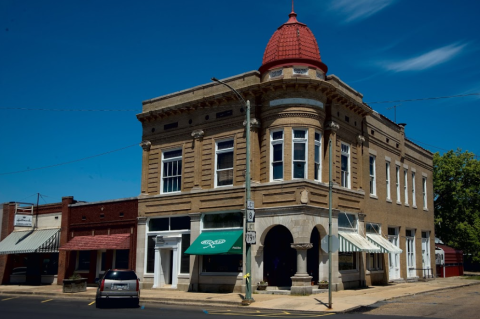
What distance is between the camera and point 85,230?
116 feet

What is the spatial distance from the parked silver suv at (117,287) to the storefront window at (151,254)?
9.17m

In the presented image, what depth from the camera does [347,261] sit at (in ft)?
93.1

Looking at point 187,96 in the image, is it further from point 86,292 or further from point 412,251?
point 412,251

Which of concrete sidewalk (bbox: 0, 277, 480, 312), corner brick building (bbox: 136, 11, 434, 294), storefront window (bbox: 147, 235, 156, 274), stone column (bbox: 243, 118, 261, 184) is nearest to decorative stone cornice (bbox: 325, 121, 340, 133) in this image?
corner brick building (bbox: 136, 11, 434, 294)

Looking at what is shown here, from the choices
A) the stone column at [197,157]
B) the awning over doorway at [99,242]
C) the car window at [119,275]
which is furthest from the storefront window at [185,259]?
the car window at [119,275]

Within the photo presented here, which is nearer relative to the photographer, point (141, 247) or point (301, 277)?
point (301, 277)

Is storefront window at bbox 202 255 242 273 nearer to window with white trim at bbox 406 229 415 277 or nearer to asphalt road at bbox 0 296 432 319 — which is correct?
asphalt road at bbox 0 296 432 319

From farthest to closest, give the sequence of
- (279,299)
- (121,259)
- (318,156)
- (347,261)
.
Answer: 1. (121,259)
2. (347,261)
3. (318,156)
4. (279,299)

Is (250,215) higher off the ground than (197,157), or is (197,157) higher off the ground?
(197,157)

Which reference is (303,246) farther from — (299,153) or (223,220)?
(223,220)

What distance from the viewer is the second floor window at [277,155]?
2617cm

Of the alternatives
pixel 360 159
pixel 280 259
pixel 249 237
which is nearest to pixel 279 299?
pixel 249 237

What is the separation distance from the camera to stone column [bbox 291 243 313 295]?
24016mm

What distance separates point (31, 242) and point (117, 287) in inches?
736
